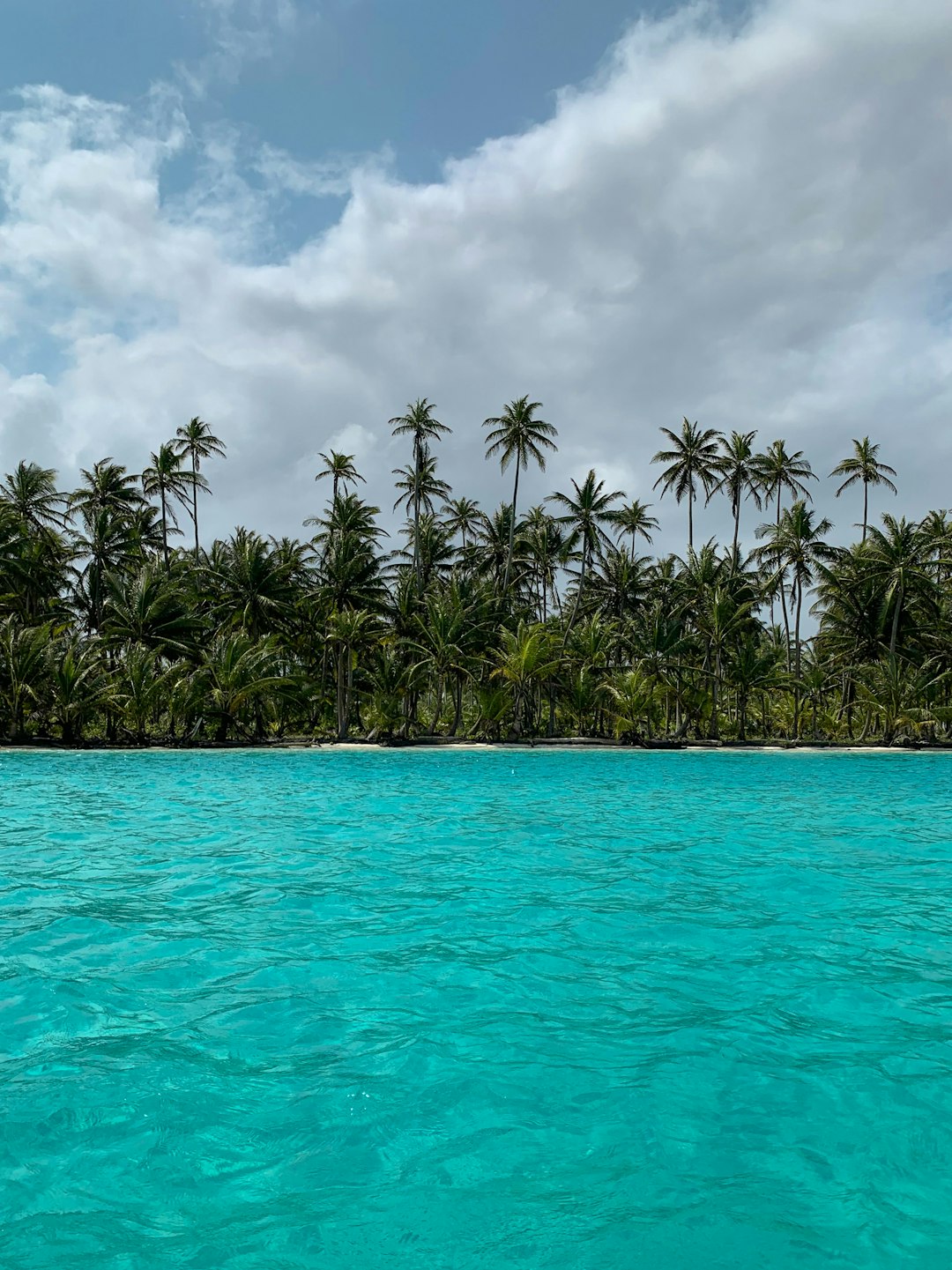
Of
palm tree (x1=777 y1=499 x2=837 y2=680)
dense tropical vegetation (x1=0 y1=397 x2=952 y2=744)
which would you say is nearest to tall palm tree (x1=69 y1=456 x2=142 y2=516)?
dense tropical vegetation (x1=0 y1=397 x2=952 y2=744)

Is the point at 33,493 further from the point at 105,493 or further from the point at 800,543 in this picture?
the point at 800,543

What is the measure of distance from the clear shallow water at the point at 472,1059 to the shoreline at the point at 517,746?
24.5 metres

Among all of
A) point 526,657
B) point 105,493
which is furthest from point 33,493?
point 526,657

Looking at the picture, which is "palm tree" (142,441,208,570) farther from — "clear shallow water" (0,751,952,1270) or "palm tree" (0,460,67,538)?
"clear shallow water" (0,751,952,1270)

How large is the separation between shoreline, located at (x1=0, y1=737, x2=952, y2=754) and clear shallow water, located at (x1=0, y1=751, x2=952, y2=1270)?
2455cm

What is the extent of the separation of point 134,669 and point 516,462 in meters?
29.3

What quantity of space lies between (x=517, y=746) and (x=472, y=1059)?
112 ft

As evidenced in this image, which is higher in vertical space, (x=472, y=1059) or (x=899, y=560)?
(x=899, y=560)

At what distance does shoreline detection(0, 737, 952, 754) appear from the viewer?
33625 millimetres

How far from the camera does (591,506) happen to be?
52.4 m

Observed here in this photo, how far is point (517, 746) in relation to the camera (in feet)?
127

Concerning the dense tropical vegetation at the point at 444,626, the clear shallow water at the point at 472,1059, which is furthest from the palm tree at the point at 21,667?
the clear shallow water at the point at 472,1059

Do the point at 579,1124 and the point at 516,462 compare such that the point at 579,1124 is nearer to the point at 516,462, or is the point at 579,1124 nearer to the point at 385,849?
the point at 385,849

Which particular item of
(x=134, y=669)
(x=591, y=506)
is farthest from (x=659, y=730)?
(x=134, y=669)
